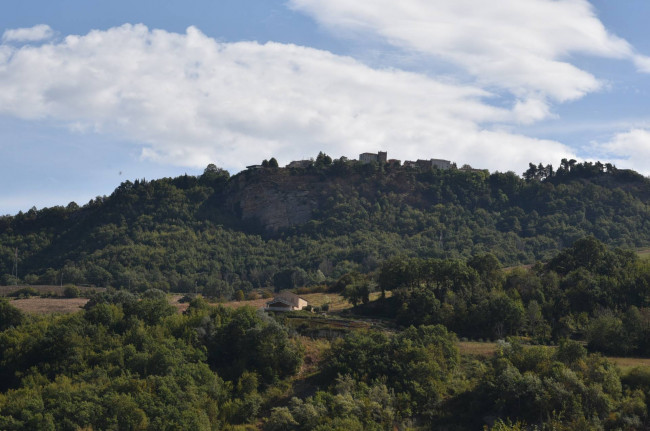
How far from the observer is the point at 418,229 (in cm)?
10075

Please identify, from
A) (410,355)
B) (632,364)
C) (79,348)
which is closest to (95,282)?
(79,348)

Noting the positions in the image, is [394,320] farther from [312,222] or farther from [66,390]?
[312,222]

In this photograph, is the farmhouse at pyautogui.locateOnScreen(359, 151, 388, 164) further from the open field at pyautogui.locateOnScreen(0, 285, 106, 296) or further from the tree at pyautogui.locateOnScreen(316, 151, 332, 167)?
the open field at pyautogui.locateOnScreen(0, 285, 106, 296)

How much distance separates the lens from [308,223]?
343 feet

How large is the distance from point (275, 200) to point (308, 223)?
296 inches

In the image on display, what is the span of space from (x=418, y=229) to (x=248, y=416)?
65.1 m

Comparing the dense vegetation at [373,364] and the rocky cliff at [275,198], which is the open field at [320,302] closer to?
the dense vegetation at [373,364]

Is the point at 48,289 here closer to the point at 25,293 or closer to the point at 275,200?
the point at 25,293

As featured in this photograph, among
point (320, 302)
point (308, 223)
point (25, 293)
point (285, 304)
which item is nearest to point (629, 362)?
point (285, 304)

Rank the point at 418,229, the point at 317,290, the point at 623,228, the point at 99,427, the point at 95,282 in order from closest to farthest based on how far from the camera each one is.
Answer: the point at 99,427 → the point at 317,290 → the point at 95,282 → the point at 623,228 → the point at 418,229

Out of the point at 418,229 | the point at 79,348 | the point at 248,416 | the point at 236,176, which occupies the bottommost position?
the point at 248,416

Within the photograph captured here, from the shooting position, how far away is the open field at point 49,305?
61.0 meters

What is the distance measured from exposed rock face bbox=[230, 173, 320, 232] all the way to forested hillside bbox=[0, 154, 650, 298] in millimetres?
169

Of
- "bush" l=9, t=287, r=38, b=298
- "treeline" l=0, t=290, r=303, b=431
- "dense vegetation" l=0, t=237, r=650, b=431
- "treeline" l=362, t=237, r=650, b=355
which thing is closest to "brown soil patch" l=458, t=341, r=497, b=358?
"dense vegetation" l=0, t=237, r=650, b=431
